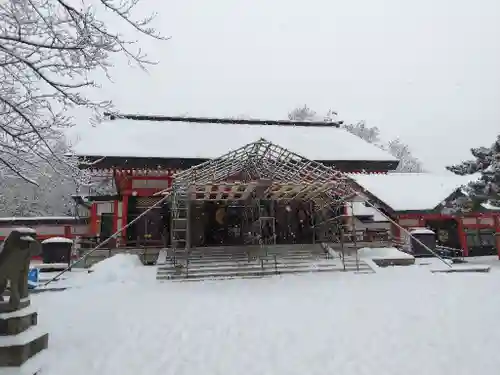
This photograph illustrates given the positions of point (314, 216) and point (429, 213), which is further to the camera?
point (429, 213)

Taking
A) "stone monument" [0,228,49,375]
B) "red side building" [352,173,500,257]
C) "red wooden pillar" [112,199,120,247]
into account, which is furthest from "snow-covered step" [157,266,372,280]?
"red side building" [352,173,500,257]

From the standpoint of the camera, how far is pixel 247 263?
36.6 feet

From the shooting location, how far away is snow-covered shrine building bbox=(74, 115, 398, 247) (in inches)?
544

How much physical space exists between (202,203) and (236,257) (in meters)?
4.30

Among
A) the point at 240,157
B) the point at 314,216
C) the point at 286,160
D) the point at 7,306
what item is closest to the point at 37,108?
the point at 7,306

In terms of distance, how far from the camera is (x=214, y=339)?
189 inches

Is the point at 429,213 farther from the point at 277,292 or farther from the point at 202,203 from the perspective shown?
the point at 277,292

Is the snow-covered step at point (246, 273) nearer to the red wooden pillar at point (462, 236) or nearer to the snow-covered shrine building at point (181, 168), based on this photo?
the snow-covered shrine building at point (181, 168)

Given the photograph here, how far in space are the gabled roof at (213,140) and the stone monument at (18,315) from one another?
924 cm

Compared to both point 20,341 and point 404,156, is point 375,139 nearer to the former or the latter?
point 404,156

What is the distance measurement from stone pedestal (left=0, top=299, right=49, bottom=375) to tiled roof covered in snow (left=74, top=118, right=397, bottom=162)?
9.56 metres

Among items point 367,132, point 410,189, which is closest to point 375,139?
point 367,132

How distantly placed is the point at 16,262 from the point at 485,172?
46.5ft

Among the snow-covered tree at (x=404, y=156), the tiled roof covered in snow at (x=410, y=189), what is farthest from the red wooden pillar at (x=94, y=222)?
the snow-covered tree at (x=404, y=156)
